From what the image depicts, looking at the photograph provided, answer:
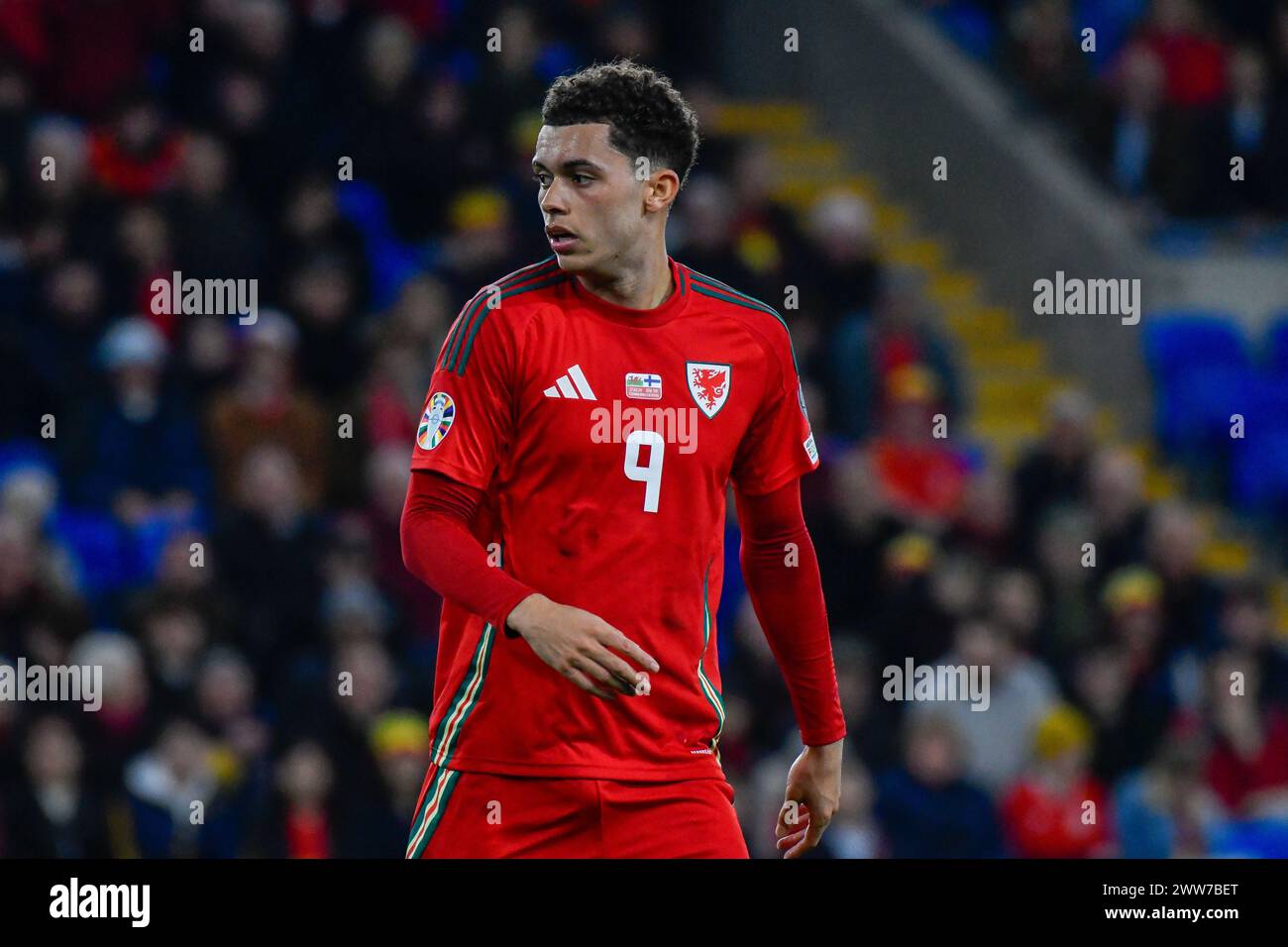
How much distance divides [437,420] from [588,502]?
0.98ft

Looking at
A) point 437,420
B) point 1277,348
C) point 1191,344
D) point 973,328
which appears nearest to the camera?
point 437,420

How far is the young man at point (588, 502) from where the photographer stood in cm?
377

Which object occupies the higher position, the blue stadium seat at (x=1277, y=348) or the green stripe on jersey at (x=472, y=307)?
the blue stadium seat at (x=1277, y=348)

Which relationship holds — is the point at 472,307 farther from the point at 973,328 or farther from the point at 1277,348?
the point at 973,328

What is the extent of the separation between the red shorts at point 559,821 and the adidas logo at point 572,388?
0.66 m

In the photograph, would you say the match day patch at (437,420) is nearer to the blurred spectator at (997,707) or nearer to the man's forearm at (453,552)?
the man's forearm at (453,552)

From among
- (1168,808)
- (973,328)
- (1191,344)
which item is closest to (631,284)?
(1168,808)

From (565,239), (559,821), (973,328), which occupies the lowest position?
(559,821)

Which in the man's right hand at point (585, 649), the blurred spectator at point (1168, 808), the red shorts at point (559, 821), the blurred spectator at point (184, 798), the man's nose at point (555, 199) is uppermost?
the man's nose at point (555, 199)

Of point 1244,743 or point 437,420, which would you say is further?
point 1244,743

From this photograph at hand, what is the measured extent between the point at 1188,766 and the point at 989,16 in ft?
15.9

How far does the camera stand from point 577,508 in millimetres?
3789

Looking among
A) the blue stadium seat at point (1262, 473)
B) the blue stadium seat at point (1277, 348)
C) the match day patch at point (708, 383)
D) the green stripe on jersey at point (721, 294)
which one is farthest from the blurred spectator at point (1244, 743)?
the match day patch at point (708, 383)

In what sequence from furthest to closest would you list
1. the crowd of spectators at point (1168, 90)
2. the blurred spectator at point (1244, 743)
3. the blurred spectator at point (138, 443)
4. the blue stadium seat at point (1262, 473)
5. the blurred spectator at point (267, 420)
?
the crowd of spectators at point (1168, 90), the blue stadium seat at point (1262, 473), the blurred spectator at point (1244, 743), the blurred spectator at point (267, 420), the blurred spectator at point (138, 443)
